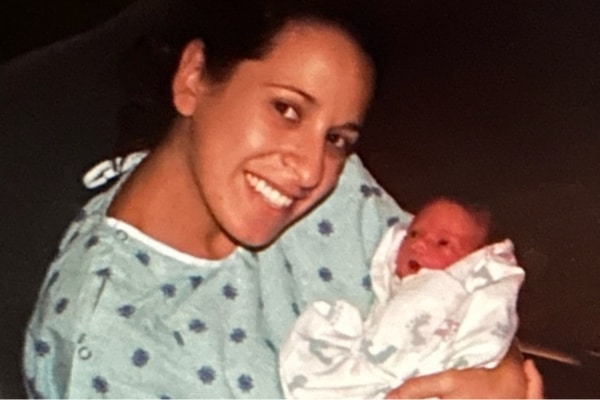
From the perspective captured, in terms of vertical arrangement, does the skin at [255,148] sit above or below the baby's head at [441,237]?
above

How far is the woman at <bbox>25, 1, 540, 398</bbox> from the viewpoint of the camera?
2.43 ft

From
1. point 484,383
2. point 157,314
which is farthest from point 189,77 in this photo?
point 484,383

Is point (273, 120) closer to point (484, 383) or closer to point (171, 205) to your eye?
point (171, 205)

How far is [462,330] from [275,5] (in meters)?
0.28

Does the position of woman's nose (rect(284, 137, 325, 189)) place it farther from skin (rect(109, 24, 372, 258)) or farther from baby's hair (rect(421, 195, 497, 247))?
baby's hair (rect(421, 195, 497, 247))

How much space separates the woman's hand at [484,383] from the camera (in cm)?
77

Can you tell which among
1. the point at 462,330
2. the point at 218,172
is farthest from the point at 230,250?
the point at 462,330

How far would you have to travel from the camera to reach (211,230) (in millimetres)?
823

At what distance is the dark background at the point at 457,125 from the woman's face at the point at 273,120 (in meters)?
0.08

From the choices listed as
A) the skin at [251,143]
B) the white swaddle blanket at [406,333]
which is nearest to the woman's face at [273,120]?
the skin at [251,143]

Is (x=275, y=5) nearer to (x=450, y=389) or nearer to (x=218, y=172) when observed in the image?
(x=218, y=172)

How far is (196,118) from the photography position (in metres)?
0.80

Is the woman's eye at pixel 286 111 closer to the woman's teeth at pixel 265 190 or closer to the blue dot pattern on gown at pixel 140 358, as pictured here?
the woman's teeth at pixel 265 190

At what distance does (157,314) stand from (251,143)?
0.47ft
